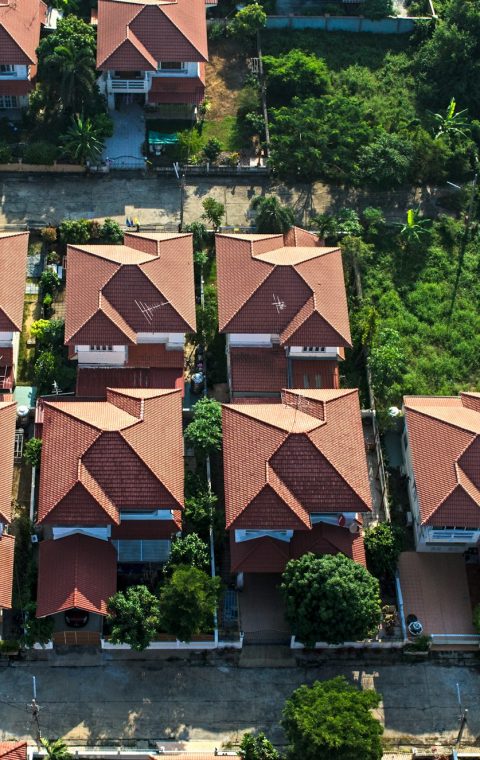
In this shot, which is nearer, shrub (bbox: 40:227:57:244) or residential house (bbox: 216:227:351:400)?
residential house (bbox: 216:227:351:400)

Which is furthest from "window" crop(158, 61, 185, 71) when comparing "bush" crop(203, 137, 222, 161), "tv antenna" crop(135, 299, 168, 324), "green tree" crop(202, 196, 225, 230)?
"tv antenna" crop(135, 299, 168, 324)

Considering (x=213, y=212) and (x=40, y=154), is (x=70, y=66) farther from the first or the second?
(x=213, y=212)

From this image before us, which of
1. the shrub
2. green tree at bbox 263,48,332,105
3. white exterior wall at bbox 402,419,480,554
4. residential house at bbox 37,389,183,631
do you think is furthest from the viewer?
green tree at bbox 263,48,332,105

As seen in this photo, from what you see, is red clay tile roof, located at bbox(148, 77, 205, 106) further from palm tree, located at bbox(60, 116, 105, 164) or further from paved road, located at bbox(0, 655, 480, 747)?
paved road, located at bbox(0, 655, 480, 747)

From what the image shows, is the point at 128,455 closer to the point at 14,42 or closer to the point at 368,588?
the point at 368,588

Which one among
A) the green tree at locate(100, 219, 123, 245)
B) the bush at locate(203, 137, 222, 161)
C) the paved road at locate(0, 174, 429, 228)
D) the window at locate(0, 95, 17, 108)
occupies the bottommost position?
the green tree at locate(100, 219, 123, 245)

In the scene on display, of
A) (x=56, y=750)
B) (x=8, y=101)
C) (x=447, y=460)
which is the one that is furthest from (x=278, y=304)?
(x=56, y=750)

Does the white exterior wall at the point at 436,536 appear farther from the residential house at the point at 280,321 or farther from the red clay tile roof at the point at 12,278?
the red clay tile roof at the point at 12,278
